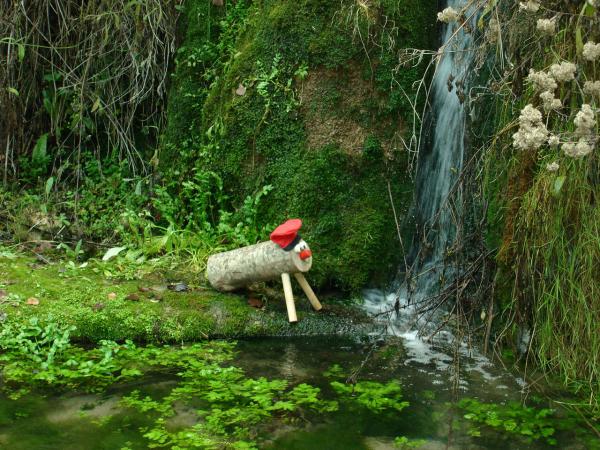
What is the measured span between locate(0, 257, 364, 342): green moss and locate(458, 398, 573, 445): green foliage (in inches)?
60.2

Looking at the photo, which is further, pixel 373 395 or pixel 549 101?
pixel 373 395

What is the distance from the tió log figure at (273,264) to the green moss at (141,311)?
153mm

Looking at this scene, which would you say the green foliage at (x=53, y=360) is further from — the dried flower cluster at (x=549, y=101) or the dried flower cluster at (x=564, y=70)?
the dried flower cluster at (x=564, y=70)

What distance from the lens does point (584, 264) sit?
4.61 metres

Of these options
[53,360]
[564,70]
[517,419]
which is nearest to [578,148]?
[564,70]

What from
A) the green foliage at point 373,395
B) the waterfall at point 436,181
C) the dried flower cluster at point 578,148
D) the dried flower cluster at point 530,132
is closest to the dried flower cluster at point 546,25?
the dried flower cluster at point 530,132

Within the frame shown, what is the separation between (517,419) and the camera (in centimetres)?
447

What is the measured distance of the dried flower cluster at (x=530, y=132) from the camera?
416 centimetres

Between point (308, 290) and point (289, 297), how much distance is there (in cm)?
28

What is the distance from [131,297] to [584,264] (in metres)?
3.25

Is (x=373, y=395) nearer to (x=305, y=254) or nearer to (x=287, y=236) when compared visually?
(x=305, y=254)

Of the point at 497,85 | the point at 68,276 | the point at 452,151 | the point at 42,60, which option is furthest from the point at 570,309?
the point at 42,60

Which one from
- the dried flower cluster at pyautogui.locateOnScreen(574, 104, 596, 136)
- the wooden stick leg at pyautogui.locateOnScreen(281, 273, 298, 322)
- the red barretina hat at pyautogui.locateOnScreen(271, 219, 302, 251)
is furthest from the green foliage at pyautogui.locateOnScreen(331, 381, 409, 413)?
the dried flower cluster at pyautogui.locateOnScreen(574, 104, 596, 136)

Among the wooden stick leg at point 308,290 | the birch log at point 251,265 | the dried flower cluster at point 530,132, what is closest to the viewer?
the dried flower cluster at point 530,132
